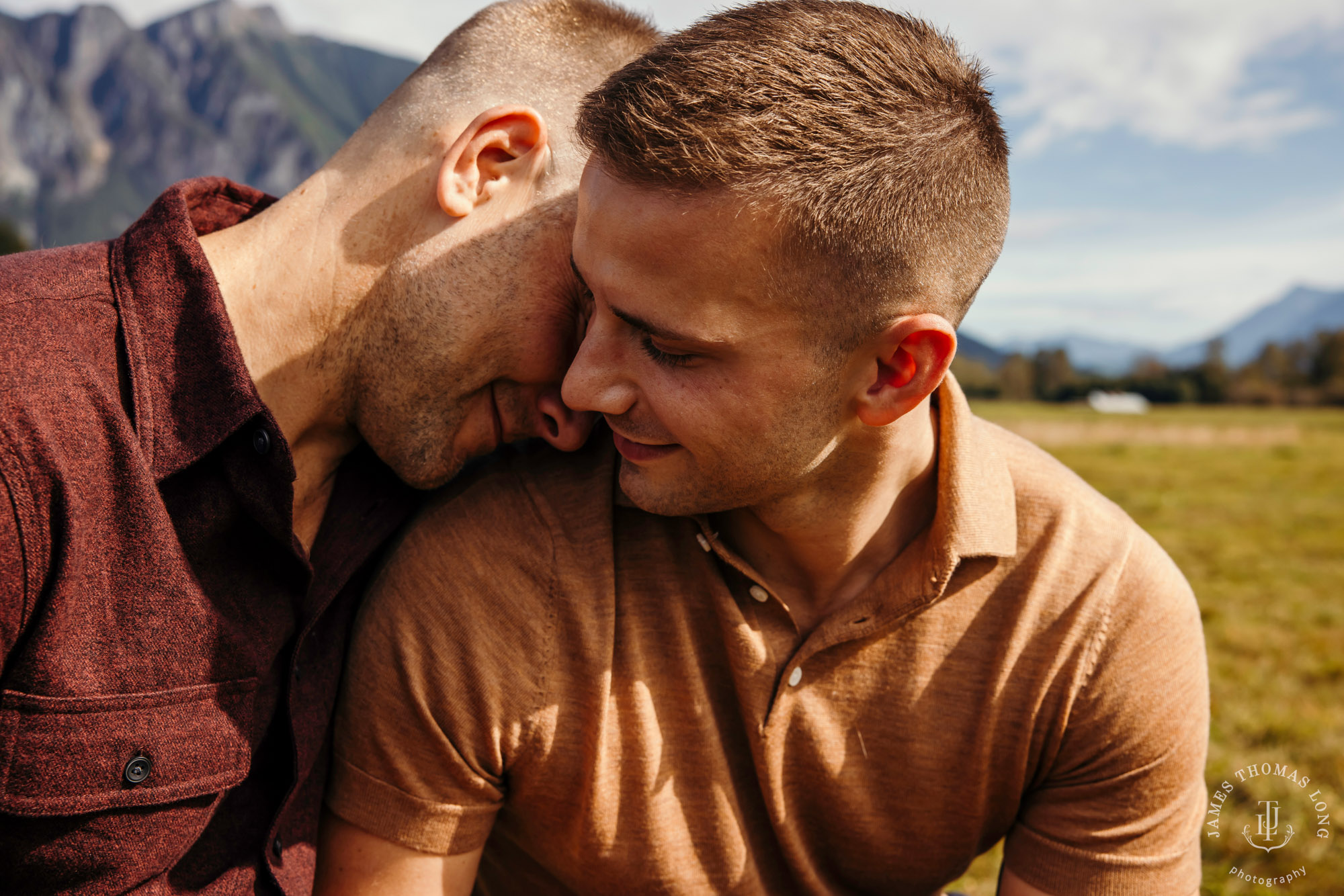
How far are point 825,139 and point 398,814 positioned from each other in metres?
1.96

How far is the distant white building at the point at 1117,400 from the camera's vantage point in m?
62.2

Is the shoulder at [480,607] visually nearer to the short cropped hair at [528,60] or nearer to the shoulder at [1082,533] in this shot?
the short cropped hair at [528,60]

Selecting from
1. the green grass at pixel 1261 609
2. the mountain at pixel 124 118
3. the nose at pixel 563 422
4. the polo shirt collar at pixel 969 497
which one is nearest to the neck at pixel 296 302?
→ the nose at pixel 563 422

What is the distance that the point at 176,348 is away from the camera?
221 centimetres

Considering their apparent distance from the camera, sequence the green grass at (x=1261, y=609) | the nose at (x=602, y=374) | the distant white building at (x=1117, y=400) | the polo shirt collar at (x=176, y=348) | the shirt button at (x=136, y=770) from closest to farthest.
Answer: the shirt button at (x=136, y=770), the polo shirt collar at (x=176, y=348), the nose at (x=602, y=374), the green grass at (x=1261, y=609), the distant white building at (x=1117, y=400)

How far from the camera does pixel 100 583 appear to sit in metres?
1.99

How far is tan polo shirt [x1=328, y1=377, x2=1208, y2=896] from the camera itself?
2.40 meters

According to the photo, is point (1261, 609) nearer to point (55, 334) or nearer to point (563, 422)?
point (563, 422)

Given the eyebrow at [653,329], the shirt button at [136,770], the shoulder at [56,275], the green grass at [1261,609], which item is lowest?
the green grass at [1261,609]

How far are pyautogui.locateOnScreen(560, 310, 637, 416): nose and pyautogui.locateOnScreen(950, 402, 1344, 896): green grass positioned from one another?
3.32 metres

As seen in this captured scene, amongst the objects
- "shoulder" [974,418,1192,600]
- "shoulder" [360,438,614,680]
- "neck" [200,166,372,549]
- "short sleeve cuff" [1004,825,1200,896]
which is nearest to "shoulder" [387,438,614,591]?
"shoulder" [360,438,614,680]

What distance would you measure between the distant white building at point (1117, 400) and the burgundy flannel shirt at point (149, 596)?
6280 cm

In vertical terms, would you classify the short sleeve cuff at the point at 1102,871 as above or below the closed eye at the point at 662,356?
below

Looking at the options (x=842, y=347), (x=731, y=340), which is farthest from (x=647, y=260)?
(x=842, y=347)
